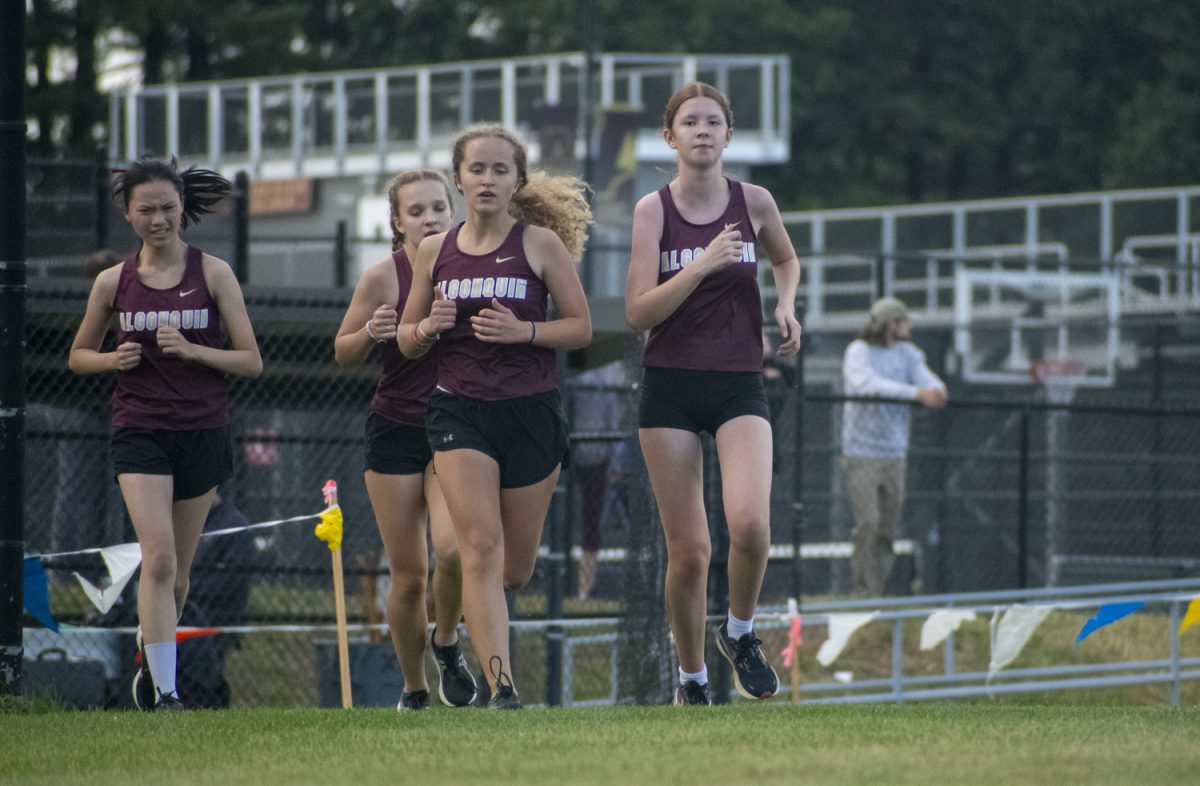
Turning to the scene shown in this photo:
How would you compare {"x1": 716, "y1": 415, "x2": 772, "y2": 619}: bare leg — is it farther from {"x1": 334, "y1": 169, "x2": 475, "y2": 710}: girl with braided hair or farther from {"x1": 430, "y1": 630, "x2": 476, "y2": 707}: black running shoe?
{"x1": 430, "y1": 630, "x2": 476, "y2": 707}: black running shoe

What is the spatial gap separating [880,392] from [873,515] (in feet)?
3.11

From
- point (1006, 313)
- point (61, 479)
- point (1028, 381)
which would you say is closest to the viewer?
point (61, 479)

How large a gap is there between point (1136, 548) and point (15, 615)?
1210 centimetres

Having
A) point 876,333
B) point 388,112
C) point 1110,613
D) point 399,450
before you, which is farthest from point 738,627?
point 388,112

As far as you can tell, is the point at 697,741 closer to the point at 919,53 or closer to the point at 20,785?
the point at 20,785

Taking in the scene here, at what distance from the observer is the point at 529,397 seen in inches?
269

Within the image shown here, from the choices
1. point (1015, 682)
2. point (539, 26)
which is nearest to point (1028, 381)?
point (1015, 682)

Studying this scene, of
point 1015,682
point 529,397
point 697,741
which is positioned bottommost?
point 1015,682

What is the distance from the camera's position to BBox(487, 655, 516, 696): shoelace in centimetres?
673

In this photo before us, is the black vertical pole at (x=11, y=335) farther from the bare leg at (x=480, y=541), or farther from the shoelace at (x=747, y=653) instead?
the shoelace at (x=747, y=653)

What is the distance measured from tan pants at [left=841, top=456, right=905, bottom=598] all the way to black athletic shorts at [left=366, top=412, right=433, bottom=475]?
6497mm

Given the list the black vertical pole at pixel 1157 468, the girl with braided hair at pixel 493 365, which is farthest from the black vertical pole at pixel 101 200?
the black vertical pole at pixel 1157 468

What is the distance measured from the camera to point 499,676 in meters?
6.75

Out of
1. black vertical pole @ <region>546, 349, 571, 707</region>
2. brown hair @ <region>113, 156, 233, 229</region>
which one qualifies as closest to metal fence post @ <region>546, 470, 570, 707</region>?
black vertical pole @ <region>546, 349, 571, 707</region>
